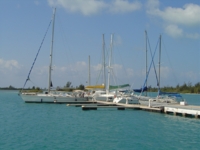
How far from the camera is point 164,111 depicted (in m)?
34.8

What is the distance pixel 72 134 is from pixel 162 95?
3243cm

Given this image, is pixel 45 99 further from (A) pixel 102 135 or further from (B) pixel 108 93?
(A) pixel 102 135

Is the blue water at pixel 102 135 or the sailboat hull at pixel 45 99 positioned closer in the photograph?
the blue water at pixel 102 135

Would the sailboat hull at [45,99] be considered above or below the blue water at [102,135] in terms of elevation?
above

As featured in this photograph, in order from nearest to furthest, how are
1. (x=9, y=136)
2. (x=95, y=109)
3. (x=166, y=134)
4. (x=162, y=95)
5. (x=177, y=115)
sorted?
1. (x=9, y=136)
2. (x=166, y=134)
3. (x=177, y=115)
4. (x=95, y=109)
5. (x=162, y=95)

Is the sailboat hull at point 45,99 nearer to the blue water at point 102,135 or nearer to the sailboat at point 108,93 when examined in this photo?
the sailboat at point 108,93

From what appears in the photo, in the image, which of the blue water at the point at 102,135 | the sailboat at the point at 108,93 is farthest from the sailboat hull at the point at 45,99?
the blue water at the point at 102,135

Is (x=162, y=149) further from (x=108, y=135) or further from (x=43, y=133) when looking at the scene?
(x=43, y=133)

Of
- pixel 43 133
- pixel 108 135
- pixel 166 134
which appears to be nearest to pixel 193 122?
pixel 166 134

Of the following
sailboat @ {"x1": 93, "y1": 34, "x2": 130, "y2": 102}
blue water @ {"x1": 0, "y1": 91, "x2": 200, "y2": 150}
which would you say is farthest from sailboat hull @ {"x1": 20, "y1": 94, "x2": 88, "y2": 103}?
blue water @ {"x1": 0, "y1": 91, "x2": 200, "y2": 150}

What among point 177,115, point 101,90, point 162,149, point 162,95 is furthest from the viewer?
point 101,90

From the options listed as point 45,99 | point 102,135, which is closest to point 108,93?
point 45,99

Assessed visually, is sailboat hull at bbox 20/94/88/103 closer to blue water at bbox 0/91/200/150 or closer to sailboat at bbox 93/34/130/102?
sailboat at bbox 93/34/130/102

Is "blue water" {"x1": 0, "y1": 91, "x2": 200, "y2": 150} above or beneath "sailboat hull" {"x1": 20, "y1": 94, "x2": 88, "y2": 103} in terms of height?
beneath
